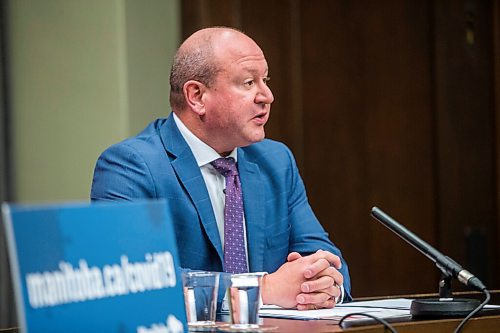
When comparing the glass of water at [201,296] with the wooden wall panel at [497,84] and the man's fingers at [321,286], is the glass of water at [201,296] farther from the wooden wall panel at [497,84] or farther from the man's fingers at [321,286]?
the wooden wall panel at [497,84]

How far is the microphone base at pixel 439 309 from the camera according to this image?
76.5 inches

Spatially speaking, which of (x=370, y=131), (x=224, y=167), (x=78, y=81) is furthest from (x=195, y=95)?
(x=370, y=131)

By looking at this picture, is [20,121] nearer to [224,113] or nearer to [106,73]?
[106,73]

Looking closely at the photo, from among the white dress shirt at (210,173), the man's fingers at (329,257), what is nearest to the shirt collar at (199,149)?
the white dress shirt at (210,173)

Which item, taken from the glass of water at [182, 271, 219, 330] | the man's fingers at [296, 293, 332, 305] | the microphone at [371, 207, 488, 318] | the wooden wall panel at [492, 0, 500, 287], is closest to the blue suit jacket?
the man's fingers at [296, 293, 332, 305]

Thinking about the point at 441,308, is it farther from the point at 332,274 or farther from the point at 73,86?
the point at 73,86

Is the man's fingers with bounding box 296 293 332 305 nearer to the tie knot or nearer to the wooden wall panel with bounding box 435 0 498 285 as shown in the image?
the tie knot

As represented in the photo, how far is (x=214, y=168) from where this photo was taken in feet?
8.82

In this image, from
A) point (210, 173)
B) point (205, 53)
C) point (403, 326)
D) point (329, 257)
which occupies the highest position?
point (205, 53)

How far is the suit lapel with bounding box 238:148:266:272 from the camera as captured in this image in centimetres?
261

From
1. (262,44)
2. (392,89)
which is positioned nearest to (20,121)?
(262,44)

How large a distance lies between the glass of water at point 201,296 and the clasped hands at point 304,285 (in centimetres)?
44

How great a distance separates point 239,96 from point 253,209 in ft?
1.02

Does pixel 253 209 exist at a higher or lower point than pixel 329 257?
higher
